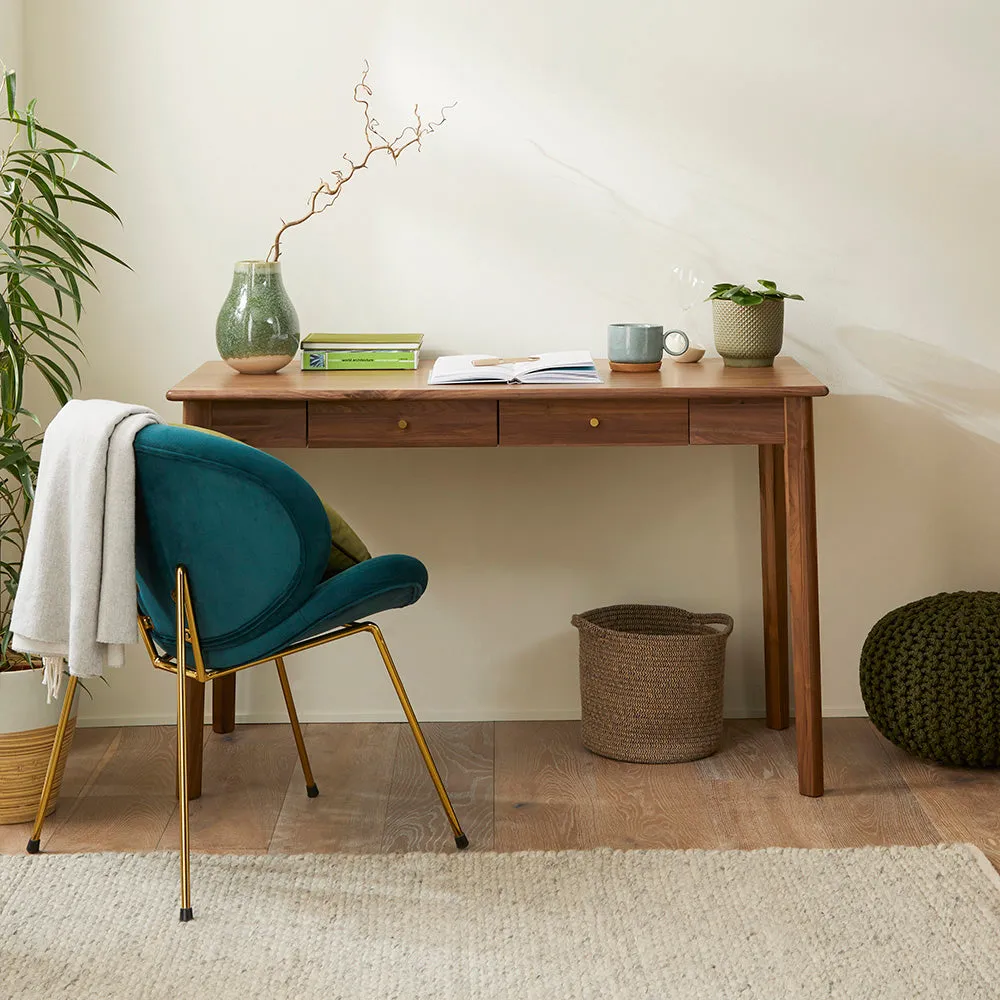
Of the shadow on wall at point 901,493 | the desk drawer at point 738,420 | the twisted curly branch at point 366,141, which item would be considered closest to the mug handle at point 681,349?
the desk drawer at point 738,420

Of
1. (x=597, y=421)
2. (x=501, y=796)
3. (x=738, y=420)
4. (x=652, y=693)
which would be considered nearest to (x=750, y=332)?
(x=738, y=420)

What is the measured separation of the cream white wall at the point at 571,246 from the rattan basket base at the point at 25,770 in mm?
537

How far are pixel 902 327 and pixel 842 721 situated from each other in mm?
927

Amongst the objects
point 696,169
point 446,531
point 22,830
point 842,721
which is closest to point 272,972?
point 22,830

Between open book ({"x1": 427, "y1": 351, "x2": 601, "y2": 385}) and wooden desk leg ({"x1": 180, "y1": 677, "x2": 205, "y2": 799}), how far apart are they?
75cm

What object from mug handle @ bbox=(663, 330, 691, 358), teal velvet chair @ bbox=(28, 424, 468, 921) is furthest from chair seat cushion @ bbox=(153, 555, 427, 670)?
mug handle @ bbox=(663, 330, 691, 358)

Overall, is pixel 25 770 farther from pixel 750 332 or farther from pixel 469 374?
pixel 750 332

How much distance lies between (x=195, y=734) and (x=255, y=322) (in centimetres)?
83

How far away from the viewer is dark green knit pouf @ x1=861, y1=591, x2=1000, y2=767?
100.0 inches

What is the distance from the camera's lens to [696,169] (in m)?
2.82

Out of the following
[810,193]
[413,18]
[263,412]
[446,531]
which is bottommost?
[446,531]

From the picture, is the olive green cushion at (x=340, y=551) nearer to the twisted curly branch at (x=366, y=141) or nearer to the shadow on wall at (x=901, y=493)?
the twisted curly branch at (x=366, y=141)

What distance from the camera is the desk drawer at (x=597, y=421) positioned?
7.86 ft

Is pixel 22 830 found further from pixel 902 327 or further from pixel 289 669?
pixel 902 327
